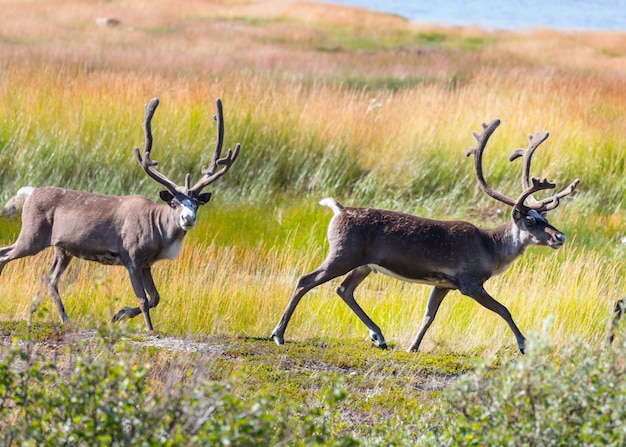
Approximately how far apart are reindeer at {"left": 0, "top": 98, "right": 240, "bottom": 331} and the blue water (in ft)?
135

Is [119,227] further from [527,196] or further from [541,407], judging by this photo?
[541,407]

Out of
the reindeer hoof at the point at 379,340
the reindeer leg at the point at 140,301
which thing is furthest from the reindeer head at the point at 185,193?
the reindeer hoof at the point at 379,340

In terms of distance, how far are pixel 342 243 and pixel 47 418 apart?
4047 mm

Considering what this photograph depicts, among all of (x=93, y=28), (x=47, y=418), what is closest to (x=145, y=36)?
(x=93, y=28)

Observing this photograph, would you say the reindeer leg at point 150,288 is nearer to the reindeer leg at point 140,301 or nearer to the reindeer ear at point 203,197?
the reindeer leg at point 140,301

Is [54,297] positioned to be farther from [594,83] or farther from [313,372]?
[594,83]

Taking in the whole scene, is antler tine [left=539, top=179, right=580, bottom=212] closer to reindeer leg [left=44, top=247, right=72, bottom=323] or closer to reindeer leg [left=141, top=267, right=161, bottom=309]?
reindeer leg [left=141, top=267, right=161, bottom=309]

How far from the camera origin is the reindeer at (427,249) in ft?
30.4

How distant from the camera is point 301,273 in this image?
12.4 meters

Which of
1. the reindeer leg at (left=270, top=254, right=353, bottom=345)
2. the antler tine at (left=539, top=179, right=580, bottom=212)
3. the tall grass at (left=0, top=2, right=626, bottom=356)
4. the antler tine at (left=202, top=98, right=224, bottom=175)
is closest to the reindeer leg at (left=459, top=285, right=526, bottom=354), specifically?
the tall grass at (left=0, top=2, right=626, bottom=356)

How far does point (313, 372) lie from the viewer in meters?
A: 8.53

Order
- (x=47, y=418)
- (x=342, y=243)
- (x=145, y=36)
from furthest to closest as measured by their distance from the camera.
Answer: (x=145, y=36) → (x=342, y=243) → (x=47, y=418)

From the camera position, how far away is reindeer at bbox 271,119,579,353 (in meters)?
9.27

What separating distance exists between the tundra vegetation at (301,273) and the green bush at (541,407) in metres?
0.02
